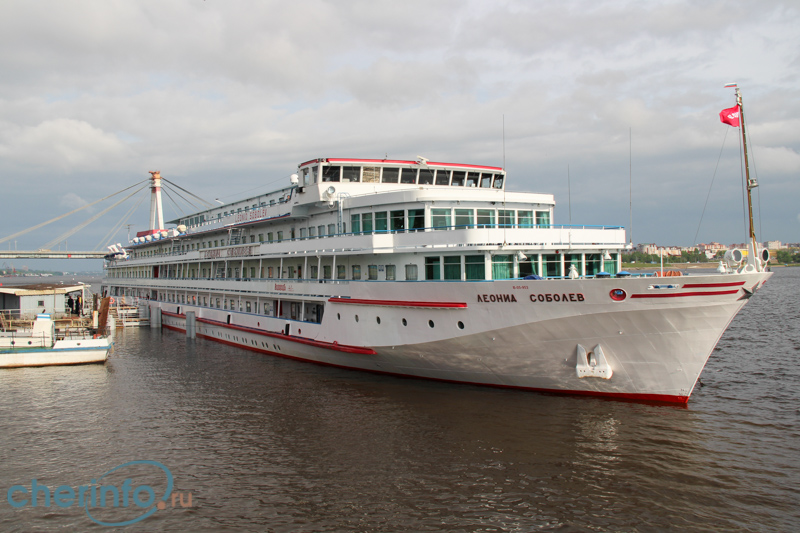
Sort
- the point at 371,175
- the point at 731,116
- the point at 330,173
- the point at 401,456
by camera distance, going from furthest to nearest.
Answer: the point at 371,175 → the point at 330,173 → the point at 731,116 → the point at 401,456

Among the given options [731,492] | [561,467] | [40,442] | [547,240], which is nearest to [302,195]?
[547,240]

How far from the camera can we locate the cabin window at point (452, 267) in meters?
16.3

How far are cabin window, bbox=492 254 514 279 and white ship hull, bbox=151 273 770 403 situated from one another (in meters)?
1.03

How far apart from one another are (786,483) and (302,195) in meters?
18.6

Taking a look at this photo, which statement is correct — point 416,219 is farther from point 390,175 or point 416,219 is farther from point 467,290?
point 390,175

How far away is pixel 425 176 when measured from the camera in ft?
71.3

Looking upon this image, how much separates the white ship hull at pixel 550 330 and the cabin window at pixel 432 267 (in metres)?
0.80

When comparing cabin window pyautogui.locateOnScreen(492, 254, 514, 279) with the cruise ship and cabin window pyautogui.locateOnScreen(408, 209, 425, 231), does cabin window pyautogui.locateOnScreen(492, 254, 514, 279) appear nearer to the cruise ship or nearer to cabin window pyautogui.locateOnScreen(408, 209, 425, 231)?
the cruise ship

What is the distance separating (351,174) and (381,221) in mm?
3598

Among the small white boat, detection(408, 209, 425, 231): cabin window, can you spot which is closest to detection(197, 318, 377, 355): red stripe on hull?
detection(408, 209, 425, 231): cabin window

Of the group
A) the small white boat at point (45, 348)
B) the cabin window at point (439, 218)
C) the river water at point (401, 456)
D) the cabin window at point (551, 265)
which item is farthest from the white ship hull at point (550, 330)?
the small white boat at point (45, 348)

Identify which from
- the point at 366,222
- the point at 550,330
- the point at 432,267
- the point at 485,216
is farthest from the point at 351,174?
the point at 550,330

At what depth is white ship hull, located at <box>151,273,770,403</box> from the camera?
43.4 feet

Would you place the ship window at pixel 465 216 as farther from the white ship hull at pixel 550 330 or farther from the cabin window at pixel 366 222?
the cabin window at pixel 366 222
